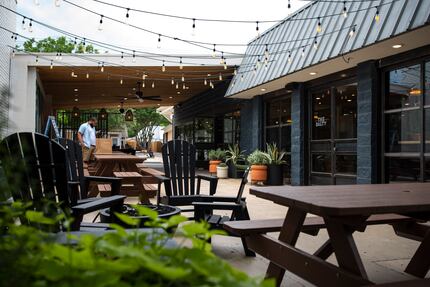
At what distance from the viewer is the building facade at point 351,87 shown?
22.0ft

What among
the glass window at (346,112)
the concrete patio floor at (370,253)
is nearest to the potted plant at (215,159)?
the glass window at (346,112)

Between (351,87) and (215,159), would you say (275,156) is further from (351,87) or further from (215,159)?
(215,159)

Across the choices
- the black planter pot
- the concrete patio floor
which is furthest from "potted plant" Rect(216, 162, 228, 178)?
the concrete patio floor

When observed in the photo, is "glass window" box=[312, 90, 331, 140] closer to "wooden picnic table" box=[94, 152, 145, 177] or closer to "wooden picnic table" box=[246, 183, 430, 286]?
"wooden picnic table" box=[94, 152, 145, 177]

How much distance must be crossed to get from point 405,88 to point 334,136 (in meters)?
2.32

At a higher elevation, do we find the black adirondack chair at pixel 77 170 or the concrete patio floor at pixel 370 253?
the black adirondack chair at pixel 77 170

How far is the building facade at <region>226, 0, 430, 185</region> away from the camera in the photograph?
6695 mm

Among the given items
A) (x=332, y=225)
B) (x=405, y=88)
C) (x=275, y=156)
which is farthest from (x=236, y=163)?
(x=332, y=225)

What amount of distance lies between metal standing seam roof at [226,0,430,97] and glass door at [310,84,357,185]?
123 centimetres

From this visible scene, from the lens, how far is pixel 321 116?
9984mm

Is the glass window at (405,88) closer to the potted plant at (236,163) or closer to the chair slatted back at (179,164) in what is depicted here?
the chair slatted back at (179,164)

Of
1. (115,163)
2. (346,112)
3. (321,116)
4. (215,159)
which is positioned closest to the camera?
(115,163)

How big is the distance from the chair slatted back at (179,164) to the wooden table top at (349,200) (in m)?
2.57

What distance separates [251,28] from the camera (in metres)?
12.4
